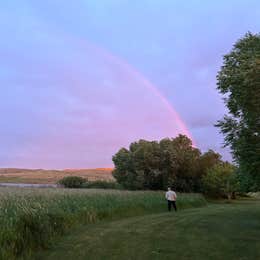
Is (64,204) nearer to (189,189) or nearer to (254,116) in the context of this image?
(254,116)

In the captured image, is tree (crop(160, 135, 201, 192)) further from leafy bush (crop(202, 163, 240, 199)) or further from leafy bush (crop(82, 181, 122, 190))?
leafy bush (crop(82, 181, 122, 190))

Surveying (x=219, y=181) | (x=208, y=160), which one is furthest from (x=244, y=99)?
(x=208, y=160)

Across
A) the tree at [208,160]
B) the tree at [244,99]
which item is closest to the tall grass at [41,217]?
the tree at [244,99]

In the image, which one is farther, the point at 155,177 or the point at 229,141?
the point at 155,177

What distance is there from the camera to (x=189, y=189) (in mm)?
58781

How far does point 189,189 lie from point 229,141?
39.9m

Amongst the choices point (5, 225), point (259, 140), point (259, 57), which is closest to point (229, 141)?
point (259, 140)

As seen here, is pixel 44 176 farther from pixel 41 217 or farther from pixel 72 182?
pixel 41 217

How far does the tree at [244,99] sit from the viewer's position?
15.8 metres

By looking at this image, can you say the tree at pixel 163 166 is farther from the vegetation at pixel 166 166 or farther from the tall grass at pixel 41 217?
the tall grass at pixel 41 217

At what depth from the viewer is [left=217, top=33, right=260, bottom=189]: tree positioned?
621 inches

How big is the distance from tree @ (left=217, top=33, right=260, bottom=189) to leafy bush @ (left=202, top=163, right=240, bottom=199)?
36.1 metres

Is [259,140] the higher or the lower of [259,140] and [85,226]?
the higher

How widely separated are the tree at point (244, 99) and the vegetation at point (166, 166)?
37.5 metres
